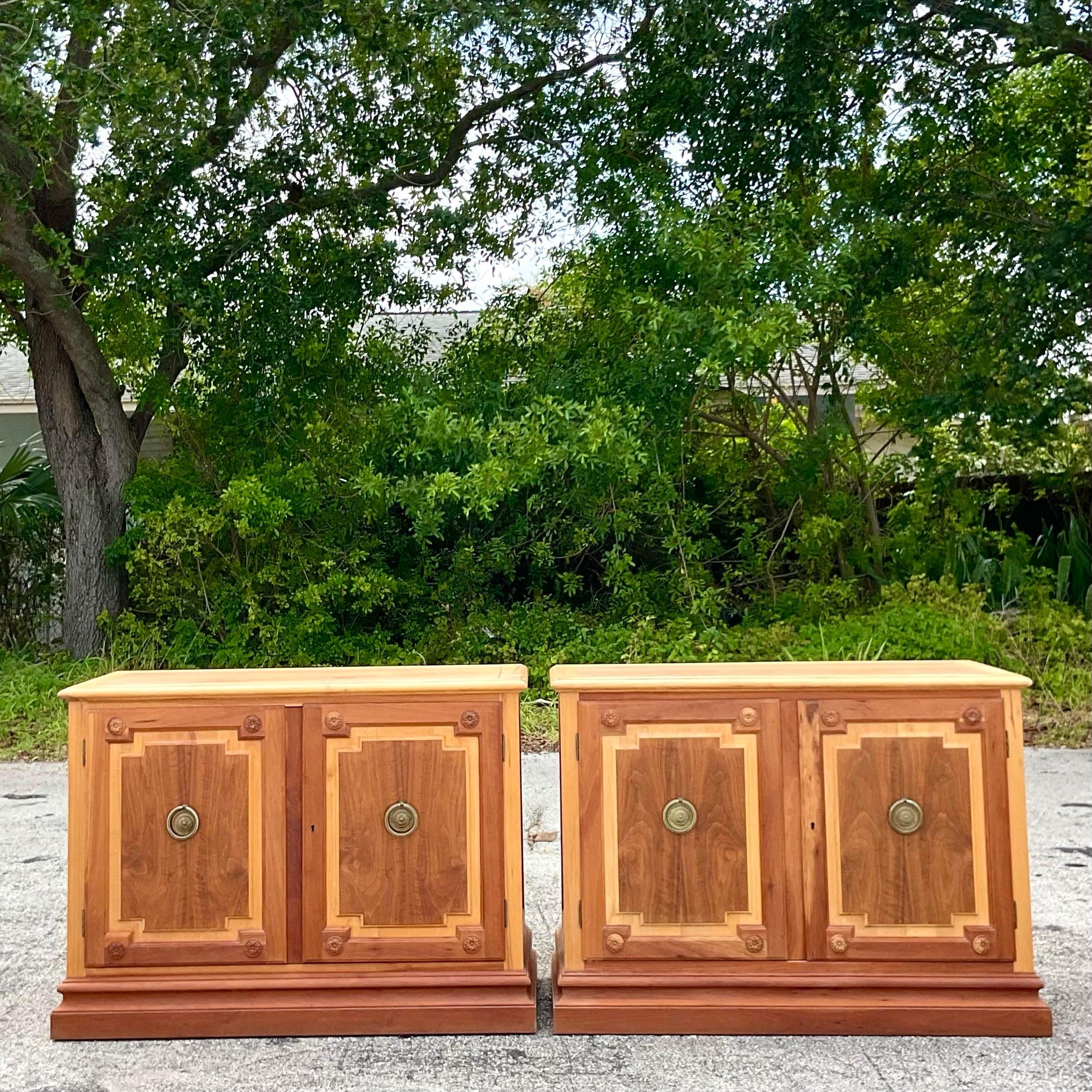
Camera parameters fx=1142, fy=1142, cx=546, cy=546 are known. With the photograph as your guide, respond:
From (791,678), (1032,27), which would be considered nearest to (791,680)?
(791,678)

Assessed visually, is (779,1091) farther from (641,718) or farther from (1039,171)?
(1039,171)

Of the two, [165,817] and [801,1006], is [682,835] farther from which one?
[165,817]

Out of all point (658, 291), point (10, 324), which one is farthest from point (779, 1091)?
point (10, 324)

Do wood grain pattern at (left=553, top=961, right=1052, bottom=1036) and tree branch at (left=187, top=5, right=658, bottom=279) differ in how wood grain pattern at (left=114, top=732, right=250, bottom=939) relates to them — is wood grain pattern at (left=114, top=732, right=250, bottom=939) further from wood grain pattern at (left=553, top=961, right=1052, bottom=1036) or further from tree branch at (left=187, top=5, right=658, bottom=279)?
tree branch at (left=187, top=5, right=658, bottom=279)

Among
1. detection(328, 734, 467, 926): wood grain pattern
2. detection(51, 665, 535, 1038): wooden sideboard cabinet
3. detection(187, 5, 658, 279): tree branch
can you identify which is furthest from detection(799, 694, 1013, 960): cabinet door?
detection(187, 5, 658, 279): tree branch

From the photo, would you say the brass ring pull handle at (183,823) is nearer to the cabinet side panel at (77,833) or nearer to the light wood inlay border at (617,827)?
the cabinet side panel at (77,833)

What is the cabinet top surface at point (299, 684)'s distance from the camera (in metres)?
3.34

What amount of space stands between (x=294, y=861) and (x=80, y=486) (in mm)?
7609

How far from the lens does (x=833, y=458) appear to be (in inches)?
410

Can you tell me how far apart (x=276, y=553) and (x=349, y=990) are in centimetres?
665

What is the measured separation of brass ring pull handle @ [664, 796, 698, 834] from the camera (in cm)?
330

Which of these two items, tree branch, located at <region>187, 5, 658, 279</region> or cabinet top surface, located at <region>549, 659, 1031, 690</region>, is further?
tree branch, located at <region>187, 5, 658, 279</region>

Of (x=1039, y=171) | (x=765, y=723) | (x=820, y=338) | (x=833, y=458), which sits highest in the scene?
(x=1039, y=171)

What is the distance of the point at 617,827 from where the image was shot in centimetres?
330
